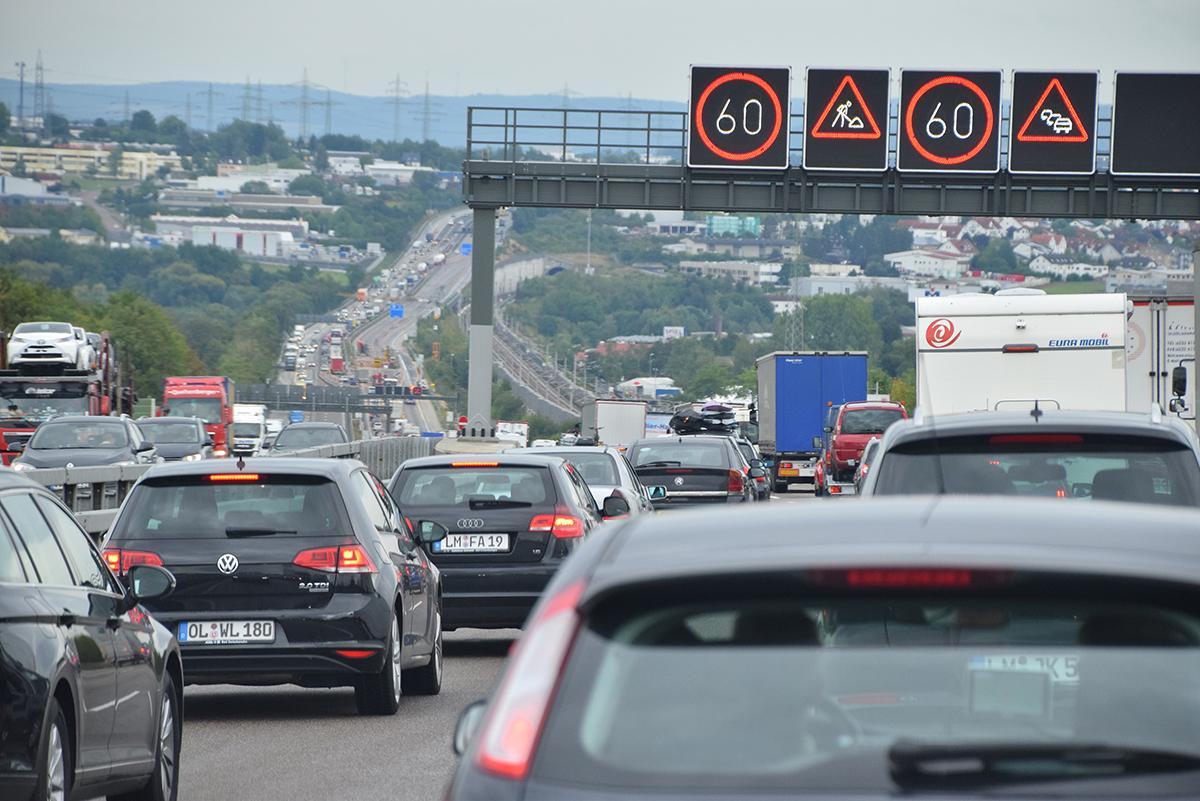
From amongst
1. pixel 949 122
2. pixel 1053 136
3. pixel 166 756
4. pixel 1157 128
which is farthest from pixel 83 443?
pixel 166 756

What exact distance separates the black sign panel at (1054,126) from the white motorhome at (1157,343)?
18.1m

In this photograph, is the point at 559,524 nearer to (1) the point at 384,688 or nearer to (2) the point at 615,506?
(2) the point at 615,506

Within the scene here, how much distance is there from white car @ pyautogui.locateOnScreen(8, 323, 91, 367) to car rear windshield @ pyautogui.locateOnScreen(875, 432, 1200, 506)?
41.1m

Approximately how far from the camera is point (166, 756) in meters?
9.05

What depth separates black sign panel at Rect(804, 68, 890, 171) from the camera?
4891cm

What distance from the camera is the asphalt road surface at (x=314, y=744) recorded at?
9.89 m

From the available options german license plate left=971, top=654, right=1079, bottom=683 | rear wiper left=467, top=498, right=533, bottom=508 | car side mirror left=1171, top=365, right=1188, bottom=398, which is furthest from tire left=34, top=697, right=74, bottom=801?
car side mirror left=1171, top=365, right=1188, bottom=398

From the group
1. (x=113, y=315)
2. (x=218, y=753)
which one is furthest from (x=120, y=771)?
(x=113, y=315)

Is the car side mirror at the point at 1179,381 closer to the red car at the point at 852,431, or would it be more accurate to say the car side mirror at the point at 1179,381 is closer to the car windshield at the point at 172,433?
the red car at the point at 852,431

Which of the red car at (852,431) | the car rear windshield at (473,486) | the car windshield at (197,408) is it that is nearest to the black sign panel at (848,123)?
the red car at (852,431)

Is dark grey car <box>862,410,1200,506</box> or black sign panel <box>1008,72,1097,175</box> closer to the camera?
dark grey car <box>862,410,1200,506</box>

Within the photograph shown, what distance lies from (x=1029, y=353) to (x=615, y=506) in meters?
5.92

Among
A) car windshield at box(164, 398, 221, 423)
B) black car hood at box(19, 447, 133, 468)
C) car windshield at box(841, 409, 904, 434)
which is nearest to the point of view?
black car hood at box(19, 447, 133, 468)

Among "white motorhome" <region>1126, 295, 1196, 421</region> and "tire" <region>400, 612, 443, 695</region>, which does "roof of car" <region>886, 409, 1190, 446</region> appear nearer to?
"tire" <region>400, 612, 443, 695</region>
